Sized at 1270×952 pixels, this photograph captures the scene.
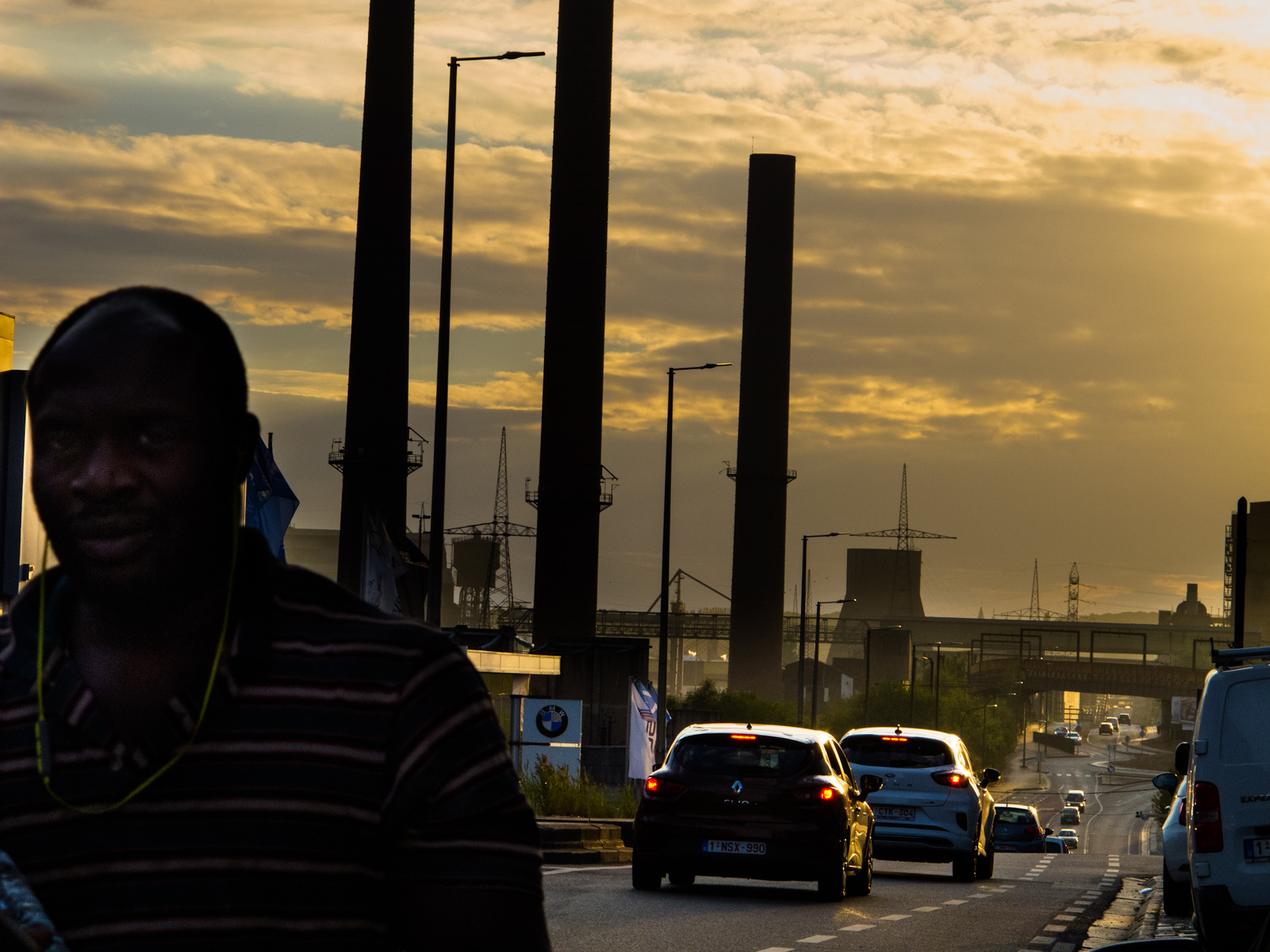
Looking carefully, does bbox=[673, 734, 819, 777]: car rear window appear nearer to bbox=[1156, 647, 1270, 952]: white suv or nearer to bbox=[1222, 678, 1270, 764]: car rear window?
bbox=[1156, 647, 1270, 952]: white suv

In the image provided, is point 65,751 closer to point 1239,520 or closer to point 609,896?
point 609,896

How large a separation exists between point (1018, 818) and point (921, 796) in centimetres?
3409

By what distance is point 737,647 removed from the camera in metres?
102

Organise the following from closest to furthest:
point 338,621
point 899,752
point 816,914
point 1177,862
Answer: point 338,621 → point 816,914 → point 1177,862 → point 899,752

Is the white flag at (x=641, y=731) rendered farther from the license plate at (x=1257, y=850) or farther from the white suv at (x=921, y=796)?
the license plate at (x=1257, y=850)

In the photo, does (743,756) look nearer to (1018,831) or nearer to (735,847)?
(735,847)

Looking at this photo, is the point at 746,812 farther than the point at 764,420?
No

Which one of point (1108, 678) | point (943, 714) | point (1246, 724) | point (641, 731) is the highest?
point (1246, 724)

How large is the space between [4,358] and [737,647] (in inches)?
2231

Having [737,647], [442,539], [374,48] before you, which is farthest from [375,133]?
[737,647]

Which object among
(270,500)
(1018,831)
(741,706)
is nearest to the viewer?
(270,500)

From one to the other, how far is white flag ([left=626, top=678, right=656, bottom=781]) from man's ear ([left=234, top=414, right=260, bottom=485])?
112 ft

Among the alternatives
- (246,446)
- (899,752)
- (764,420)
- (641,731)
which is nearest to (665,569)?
(641,731)

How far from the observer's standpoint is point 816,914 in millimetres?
16297
